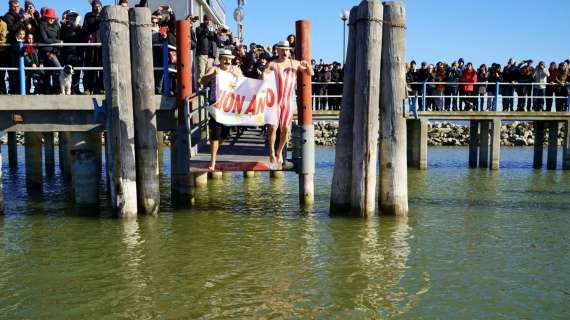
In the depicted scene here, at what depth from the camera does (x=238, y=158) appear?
11617mm

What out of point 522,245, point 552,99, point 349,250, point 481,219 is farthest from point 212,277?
point 552,99

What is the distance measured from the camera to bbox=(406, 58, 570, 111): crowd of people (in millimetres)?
22516

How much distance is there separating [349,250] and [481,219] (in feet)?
13.5

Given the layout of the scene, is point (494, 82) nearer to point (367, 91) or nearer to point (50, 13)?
point (367, 91)

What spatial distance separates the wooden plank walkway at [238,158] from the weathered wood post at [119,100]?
115 centimetres

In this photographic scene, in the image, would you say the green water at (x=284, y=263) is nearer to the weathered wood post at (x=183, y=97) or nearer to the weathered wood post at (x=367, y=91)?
the weathered wood post at (x=367, y=91)

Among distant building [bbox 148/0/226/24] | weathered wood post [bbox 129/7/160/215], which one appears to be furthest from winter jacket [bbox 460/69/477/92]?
weathered wood post [bbox 129/7/160/215]

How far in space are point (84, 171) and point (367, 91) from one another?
5.48 metres

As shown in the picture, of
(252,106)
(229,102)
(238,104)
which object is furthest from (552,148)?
(229,102)

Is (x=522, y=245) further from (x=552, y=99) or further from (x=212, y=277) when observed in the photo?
(x=552, y=99)

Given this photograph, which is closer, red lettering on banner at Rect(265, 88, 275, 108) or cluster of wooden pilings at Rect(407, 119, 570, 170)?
red lettering on banner at Rect(265, 88, 275, 108)

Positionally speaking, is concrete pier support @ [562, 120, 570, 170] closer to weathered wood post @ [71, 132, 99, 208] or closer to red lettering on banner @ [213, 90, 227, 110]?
red lettering on banner @ [213, 90, 227, 110]

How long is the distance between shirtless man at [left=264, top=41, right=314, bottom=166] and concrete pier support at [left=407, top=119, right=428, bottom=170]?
12.9 meters

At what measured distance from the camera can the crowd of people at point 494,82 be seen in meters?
22.5
